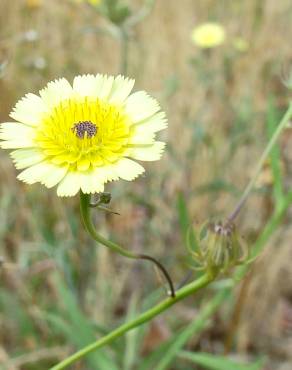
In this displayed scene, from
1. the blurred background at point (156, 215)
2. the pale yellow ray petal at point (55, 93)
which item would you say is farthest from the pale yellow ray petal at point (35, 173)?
the blurred background at point (156, 215)

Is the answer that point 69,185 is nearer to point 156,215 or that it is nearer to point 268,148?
point 268,148

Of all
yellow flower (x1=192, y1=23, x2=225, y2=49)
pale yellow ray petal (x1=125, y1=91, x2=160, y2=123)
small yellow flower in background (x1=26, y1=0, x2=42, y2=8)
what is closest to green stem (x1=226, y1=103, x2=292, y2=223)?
pale yellow ray petal (x1=125, y1=91, x2=160, y2=123)

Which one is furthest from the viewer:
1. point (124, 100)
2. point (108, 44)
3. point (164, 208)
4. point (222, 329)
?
point (108, 44)

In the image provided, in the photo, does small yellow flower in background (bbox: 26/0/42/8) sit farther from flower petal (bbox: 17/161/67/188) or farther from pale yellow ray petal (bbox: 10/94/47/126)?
flower petal (bbox: 17/161/67/188)

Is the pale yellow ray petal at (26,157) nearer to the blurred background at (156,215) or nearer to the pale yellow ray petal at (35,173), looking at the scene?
the pale yellow ray petal at (35,173)

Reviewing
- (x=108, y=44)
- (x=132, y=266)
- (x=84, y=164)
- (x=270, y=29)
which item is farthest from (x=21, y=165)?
(x=270, y=29)

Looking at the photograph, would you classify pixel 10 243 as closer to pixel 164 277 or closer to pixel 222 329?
pixel 222 329
